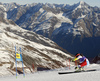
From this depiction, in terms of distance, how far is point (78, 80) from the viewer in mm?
19906

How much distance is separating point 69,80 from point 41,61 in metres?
166

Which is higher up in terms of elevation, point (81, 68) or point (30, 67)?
point (81, 68)

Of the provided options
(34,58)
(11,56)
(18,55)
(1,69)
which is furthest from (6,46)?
(18,55)

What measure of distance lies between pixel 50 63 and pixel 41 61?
26.7ft

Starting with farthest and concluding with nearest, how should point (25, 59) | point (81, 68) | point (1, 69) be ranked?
point (25, 59) → point (1, 69) → point (81, 68)

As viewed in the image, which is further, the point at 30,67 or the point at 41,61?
the point at 41,61

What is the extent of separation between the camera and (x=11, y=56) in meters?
157

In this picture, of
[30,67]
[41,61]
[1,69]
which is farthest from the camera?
[41,61]

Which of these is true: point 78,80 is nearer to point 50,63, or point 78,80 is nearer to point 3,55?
point 3,55

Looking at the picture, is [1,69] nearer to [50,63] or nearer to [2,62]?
[2,62]

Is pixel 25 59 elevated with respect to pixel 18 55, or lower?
lower

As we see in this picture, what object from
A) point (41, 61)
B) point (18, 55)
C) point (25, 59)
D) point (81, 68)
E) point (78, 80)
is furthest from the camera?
point (41, 61)

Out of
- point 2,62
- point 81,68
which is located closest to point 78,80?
point 81,68

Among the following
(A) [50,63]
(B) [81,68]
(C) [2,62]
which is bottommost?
(A) [50,63]
